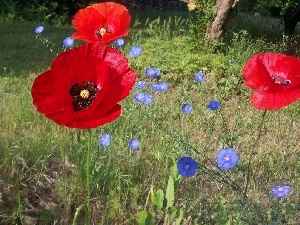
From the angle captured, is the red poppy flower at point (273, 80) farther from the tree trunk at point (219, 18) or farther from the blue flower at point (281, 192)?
the tree trunk at point (219, 18)

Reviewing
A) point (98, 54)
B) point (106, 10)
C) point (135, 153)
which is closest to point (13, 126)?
point (135, 153)

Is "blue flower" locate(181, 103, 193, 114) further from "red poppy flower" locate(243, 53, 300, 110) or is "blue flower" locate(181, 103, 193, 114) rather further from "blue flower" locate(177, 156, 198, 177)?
"red poppy flower" locate(243, 53, 300, 110)

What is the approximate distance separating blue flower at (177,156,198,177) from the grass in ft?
0.14

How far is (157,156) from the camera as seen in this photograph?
341 centimetres

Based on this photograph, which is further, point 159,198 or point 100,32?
point 159,198

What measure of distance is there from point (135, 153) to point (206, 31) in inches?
176

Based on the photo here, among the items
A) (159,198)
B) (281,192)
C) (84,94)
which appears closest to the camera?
(84,94)

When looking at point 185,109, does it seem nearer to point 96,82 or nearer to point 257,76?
point 257,76

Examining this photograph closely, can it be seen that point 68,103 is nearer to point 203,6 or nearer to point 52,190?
point 52,190

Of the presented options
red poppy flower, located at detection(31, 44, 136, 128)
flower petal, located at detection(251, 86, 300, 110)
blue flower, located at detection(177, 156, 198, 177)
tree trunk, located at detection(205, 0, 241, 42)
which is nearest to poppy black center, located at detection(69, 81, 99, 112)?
red poppy flower, located at detection(31, 44, 136, 128)

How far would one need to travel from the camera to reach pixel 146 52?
7.30 metres

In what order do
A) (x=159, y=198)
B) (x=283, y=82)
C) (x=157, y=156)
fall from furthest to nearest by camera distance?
(x=157, y=156), (x=159, y=198), (x=283, y=82)

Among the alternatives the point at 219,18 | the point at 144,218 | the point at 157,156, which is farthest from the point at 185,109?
the point at 219,18

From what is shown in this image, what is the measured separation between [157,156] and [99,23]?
68.9 inches
